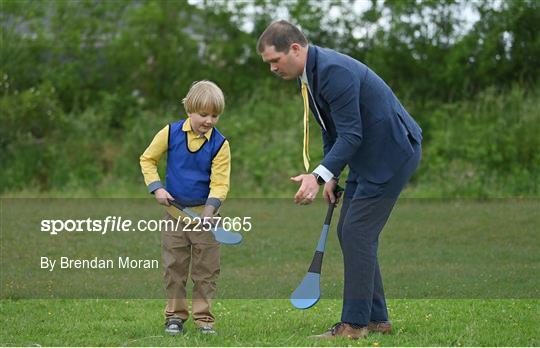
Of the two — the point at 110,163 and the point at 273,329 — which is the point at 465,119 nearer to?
the point at 110,163

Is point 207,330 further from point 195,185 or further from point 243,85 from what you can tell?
point 243,85

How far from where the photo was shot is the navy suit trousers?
4812mm

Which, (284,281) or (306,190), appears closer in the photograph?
(306,190)

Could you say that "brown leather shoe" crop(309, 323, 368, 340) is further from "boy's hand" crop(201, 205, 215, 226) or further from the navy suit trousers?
"boy's hand" crop(201, 205, 215, 226)

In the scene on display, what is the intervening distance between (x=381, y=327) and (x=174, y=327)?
1.09 meters

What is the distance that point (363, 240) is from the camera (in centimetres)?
480

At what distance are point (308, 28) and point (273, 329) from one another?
10346 mm

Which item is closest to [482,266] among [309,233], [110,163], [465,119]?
[309,233]

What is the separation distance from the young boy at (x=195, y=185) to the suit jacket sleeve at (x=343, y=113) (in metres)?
0.61

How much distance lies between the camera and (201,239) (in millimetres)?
4992

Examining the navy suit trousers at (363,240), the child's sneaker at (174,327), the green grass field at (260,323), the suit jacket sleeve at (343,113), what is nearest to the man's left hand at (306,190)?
the suit jacket sleeve at (343,113)

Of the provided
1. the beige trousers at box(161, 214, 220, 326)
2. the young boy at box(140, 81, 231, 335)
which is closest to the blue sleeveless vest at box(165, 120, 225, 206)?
the young boy at box(140, 81, 231, 335)

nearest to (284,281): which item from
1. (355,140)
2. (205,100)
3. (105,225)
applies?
(205,100)

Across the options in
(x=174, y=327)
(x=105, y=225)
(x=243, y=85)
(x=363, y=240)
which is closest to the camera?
(x=363, y=240)
